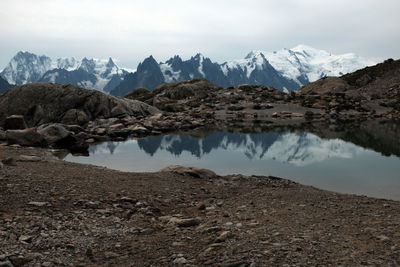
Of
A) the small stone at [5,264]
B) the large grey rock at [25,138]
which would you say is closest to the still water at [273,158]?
the large grey rock at [25,138]

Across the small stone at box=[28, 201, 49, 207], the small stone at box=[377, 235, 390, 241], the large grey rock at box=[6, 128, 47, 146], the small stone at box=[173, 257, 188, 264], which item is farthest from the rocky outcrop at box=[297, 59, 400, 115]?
the small stone at box=[173, 257, 188, 264]

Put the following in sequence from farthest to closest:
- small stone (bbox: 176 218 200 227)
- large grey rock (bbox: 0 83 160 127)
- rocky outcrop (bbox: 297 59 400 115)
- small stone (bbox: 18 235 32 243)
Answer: rocky outcrop (bbox: 297 59 400 115), large grey rock (bbox: 0 83 160 127), small stone (bbox: 176 218 200 227), small stone (bbox: 18 235 32 243)

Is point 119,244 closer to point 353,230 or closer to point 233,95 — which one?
point 353,230

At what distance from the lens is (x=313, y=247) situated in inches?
363

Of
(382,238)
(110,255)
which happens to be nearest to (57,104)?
(110,255)

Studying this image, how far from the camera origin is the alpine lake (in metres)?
22.4

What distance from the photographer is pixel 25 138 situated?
30156 mm

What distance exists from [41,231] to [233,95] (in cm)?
8117

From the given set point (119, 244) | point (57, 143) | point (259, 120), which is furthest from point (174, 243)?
point (259, 120)

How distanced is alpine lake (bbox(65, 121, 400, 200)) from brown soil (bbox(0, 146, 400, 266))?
634 cm

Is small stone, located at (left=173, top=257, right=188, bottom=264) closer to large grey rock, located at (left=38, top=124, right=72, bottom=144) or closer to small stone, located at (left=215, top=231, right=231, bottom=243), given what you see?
small stone, located at (left=215, top=231, right=231, bottom=243)

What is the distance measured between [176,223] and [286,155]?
73.0 ft

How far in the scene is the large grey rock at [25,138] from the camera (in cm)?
2956

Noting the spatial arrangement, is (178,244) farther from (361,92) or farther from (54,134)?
(361,92)
